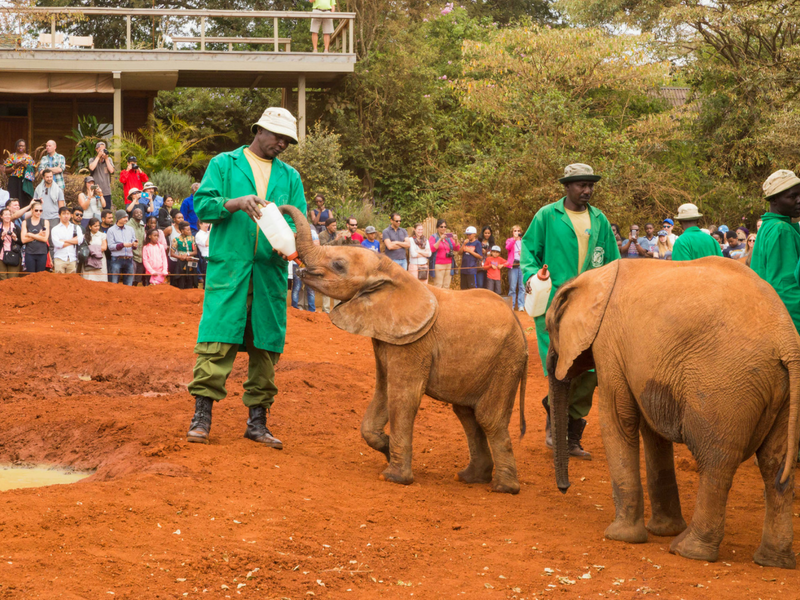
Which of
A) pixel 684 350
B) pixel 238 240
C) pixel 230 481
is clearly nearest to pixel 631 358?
pixel 684 350

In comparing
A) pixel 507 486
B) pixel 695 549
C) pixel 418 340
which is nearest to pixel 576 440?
pixel 507 486

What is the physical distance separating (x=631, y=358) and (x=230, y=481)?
263cm

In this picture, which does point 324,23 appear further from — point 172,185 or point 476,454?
point 476,454

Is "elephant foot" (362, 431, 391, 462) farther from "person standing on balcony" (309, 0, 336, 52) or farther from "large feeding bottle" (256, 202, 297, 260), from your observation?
"person standing on balcony" (309, 0, 336, 52)

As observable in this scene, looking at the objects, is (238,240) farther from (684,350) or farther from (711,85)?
(711,85)

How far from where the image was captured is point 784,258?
6852 mm

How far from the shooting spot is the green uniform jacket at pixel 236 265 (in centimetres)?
655

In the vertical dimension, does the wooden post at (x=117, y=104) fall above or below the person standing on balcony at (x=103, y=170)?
above

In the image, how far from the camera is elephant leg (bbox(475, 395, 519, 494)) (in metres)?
6.36

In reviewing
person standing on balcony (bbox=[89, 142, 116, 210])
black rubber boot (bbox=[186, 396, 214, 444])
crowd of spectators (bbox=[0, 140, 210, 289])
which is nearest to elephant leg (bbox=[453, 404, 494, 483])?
black rubber boot (bbox=[186, 396, 214, 444])

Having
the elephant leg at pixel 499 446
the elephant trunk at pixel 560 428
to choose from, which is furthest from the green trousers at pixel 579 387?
the elephant trunk at pixel 560 428

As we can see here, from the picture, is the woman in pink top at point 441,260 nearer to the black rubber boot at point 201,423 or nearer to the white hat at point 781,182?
the white hat at point 781,182

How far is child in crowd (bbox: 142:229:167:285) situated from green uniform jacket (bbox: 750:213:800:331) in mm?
11654

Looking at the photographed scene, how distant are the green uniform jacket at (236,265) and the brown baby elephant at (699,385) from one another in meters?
2.46
